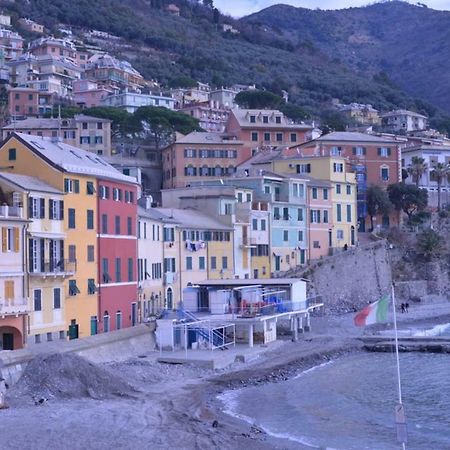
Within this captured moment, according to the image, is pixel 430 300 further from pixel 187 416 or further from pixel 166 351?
pixel 187 416

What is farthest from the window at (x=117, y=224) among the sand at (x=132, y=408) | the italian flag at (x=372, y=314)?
the italian flag at (x=372, y=314)

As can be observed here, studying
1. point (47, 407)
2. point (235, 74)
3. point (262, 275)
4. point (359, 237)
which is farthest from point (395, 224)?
point (235, 74)

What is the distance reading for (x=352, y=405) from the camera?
41.2 m

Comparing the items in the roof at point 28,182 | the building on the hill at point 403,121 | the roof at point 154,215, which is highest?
the building on the hill at point 403,121

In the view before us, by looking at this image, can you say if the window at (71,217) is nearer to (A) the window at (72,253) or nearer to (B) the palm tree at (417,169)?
(A) the window at (72,253)

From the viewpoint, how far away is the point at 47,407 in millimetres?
33781

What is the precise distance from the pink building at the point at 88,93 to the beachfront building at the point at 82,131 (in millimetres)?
35870

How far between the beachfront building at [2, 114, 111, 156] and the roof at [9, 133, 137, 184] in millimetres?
45242

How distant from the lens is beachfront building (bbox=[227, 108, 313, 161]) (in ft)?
322

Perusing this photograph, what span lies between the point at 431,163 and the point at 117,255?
61.5 metres

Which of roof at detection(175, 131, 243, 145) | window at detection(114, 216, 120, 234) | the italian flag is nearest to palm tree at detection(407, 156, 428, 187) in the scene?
roof at detection(175, 131, 243, 145)

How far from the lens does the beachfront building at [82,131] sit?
321ft

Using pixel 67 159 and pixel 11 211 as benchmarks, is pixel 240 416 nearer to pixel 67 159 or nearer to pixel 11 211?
pixel 11 211

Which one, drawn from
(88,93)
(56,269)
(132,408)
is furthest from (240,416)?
(88,93)
